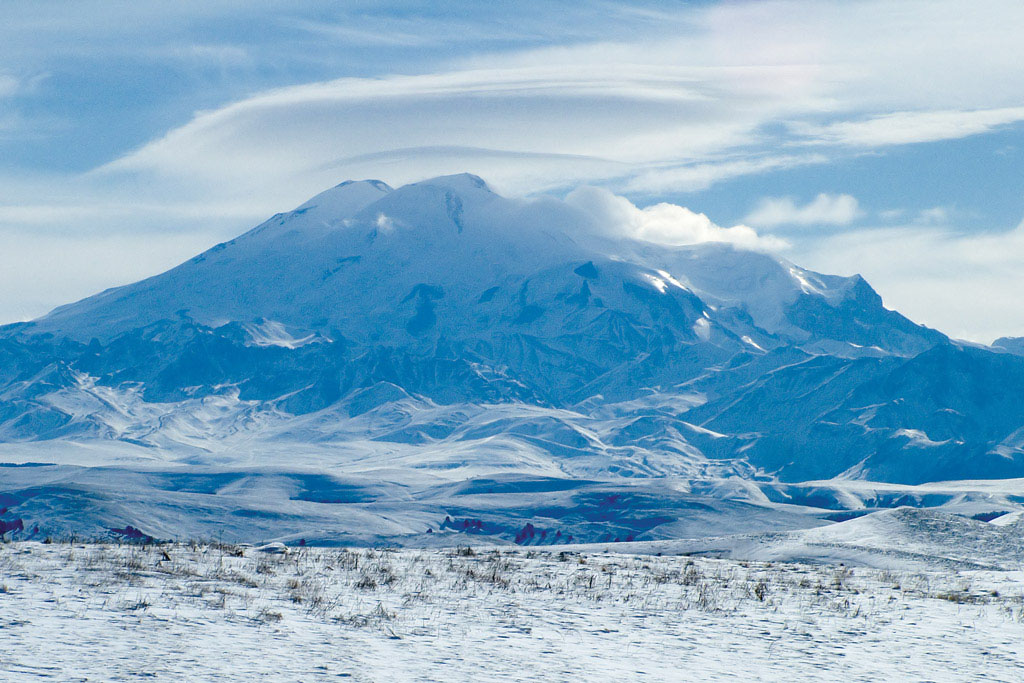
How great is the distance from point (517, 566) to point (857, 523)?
3126cm

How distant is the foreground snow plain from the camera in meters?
16.9

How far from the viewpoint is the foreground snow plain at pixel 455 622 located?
1686cm

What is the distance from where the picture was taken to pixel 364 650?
17781mm

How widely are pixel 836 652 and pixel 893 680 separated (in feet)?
6.01

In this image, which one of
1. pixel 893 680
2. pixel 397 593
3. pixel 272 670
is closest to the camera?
pixel 272 670

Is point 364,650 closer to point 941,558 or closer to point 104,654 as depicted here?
point 104,654

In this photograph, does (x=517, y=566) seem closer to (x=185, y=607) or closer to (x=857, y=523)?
(x=185, y=607)

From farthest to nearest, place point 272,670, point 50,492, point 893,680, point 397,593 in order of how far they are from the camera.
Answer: point 50,492
point 397,593
point 893,680
point 272,670

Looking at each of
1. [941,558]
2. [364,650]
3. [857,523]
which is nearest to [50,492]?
[857,523]

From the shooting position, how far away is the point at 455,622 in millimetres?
20453

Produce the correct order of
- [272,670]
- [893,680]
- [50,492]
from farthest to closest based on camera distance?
[50,492] → [893,680] → [272,670]

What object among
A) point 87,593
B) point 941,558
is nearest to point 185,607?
point 87,593

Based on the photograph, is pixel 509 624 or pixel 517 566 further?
pixel 517 566

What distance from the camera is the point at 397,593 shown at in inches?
907
